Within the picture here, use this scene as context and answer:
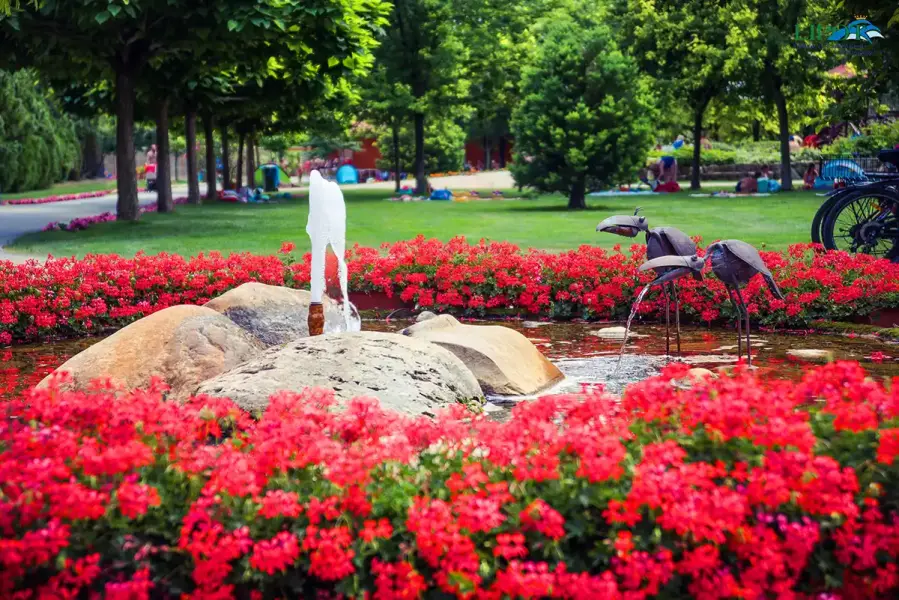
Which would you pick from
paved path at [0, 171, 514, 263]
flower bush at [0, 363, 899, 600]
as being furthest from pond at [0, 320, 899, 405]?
paved path at [0, 171, 514, 263]

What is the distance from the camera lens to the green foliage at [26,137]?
145 ft

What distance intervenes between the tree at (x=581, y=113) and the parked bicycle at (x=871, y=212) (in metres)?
→ 16.1

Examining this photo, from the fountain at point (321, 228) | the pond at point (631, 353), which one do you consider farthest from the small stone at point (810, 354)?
the fountain at point (321, 228)

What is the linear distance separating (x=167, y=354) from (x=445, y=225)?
687 inches

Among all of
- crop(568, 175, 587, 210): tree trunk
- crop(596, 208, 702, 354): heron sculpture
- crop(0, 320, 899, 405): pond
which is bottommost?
crop(0, 320, 899, 405): pond

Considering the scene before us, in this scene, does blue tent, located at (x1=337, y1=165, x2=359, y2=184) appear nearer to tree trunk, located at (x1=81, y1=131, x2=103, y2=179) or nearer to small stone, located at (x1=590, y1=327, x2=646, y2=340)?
tree trunk, located at (x1=81, y1=131, x2=103, y2=179)

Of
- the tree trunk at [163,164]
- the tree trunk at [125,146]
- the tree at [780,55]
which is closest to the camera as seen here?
the tree trunk at [125,146]

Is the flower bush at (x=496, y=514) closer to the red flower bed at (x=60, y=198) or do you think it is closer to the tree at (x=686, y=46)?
the tree at (x=686, y=46)

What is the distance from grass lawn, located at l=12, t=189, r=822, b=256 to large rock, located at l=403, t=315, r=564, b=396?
32.7 ft

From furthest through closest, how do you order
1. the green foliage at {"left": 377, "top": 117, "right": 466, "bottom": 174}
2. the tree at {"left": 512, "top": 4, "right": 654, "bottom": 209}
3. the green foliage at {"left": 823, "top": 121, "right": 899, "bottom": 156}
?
1. the green foliage at {"left": 377, "top": 117, "right": 466, "bottom": 174}
2. the green foliage at {"left": 823, "top": 121, "right": 899, "bottom": 156}
3. the tree at {"left": 512, "top": 4, "right": 654, "bottom": 209}

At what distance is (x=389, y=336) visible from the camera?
22.7ft

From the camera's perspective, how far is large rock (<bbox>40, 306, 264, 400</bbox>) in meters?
7.06

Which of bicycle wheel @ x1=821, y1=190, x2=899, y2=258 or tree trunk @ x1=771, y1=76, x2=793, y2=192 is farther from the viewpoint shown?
tree trunk @ x1=771, y1=76, x2=793, y2=192

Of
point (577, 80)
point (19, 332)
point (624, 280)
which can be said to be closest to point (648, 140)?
point (577, 80)
